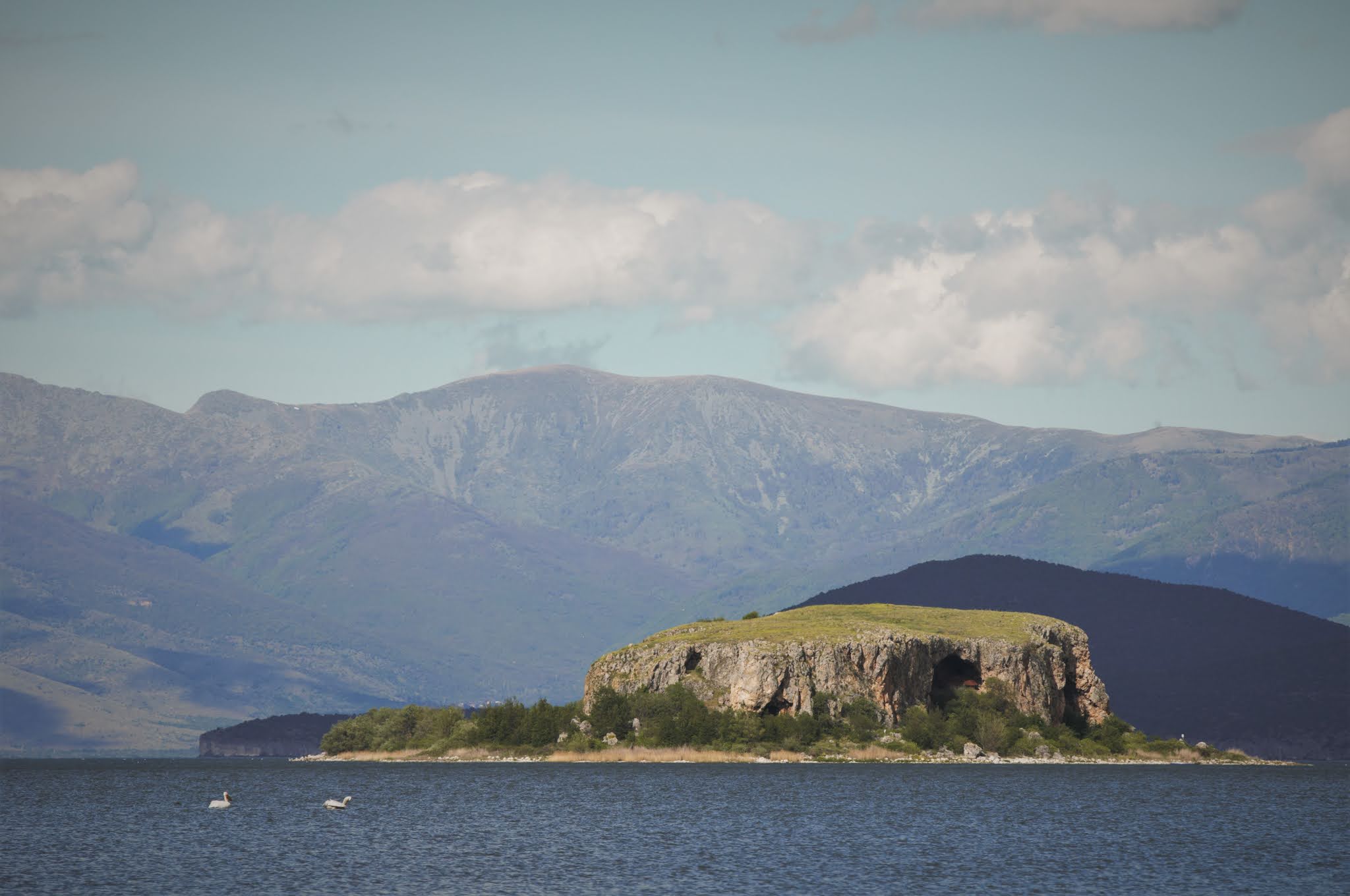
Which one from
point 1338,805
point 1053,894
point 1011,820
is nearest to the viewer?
point 1053,894

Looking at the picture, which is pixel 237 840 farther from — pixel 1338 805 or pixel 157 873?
Result: pixel 1338 805

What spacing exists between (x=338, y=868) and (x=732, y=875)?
80.8 feet

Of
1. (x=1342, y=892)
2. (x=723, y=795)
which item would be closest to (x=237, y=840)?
(x=723, y=795)

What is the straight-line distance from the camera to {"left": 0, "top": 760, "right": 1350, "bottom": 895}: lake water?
328 ft

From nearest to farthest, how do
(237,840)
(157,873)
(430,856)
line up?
(157,873), (430,856), (237,840)

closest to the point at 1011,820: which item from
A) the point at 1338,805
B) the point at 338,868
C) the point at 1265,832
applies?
the point at 1265,832

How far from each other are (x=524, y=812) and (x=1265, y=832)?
6003cm

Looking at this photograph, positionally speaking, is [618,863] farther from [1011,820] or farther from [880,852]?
[1011,820]

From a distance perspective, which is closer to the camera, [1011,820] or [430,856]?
[430,856]

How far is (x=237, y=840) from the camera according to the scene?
124 meters

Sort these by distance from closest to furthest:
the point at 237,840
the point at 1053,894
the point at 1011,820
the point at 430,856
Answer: the point at 1053,894 < the point at 430,856 < the point at 237,840 < the point at 1011,820

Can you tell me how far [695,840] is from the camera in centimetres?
12244

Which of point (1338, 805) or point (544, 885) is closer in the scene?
point (544, 885)

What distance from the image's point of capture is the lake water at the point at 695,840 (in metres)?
100
